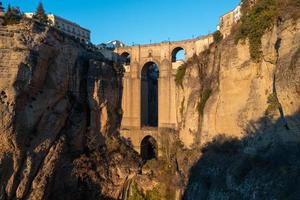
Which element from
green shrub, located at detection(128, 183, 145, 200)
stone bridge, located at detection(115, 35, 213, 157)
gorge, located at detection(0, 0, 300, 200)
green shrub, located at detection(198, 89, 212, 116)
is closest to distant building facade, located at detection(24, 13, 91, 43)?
gorge, located at detection(0, 0, 300, 200)

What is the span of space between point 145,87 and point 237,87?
1330 cm

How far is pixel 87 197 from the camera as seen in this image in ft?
93.6

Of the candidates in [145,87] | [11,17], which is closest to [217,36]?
[145,87]

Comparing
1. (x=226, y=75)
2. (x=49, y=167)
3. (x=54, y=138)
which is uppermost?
(x=226, y=75)

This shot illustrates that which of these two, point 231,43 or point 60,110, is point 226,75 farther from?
point 60,110

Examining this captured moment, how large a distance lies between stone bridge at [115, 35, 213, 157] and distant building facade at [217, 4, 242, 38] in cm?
165

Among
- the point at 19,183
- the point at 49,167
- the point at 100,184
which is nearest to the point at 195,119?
the point at 100,184

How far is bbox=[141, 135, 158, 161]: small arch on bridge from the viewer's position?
31650 millimetres

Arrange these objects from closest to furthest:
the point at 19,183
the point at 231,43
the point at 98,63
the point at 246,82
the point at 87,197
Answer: the point at 246,82
the point at 231,43
the point at 19,183
the point at 87,197
the point at 98,63

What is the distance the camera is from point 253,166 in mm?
17328

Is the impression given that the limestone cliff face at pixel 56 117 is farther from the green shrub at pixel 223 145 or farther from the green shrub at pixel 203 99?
the green shrub at pixel 223 145

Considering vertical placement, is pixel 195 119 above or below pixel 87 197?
above

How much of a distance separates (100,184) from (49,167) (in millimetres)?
4365

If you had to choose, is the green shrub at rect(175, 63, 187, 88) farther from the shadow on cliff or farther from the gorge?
the shadow on cliff
